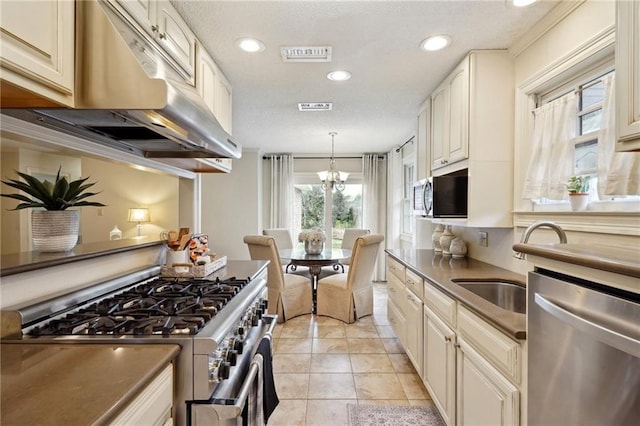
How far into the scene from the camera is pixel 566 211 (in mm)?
1695

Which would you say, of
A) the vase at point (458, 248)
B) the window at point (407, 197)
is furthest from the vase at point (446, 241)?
the window at point (407, 197)

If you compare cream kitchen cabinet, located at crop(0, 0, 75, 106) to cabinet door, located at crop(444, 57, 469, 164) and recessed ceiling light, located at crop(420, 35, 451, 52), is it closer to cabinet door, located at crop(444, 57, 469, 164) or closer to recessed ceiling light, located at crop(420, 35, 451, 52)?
recessed ceiling light, located at crop(420, 35, 451, 52)

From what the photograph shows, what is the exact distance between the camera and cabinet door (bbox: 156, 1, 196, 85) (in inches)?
60.3

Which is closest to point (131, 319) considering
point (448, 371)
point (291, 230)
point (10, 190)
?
point (10, 190)

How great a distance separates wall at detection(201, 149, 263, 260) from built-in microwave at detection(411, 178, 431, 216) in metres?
3.32

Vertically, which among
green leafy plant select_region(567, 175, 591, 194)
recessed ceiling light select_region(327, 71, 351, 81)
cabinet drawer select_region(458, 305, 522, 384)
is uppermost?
recessed ceiling light select_region(327, 71, 351, 81)

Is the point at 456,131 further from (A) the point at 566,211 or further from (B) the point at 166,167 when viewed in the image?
(B) the point at 166,167

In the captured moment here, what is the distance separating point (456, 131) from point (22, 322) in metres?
2.57

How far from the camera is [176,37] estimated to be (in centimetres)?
169

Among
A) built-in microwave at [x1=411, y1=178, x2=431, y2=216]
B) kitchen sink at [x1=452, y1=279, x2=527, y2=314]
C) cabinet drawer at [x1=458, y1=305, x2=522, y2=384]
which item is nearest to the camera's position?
cabinet drawer at [x1=458, y1=305, x2=522, y2=384]

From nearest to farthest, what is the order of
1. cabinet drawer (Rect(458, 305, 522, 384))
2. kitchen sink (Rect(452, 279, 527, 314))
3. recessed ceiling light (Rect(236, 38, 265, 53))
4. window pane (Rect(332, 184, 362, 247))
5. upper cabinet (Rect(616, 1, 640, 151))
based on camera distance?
1. upper cabinet (Rect(616, 1, 640, 151))
2. cabinet drawer (Rect(458, 305, 522, 384))
3. kitchen sink (Rect(452, 279, 527, 314))
4. recessed ceiling light (Rect(236, 38, 265, 53))
5. window pane (Rect(332, 184, 362, 247))

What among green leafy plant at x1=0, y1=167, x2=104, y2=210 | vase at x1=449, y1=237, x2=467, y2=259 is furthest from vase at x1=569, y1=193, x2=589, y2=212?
green leafy plant at x1=0, y1=167, x2=104, y2=210

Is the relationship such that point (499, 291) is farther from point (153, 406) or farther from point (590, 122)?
point (153, 406)

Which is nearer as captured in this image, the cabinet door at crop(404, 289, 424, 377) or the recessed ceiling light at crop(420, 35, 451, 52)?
the recessed ceiling light at crop(420, 35, 451, 52)
